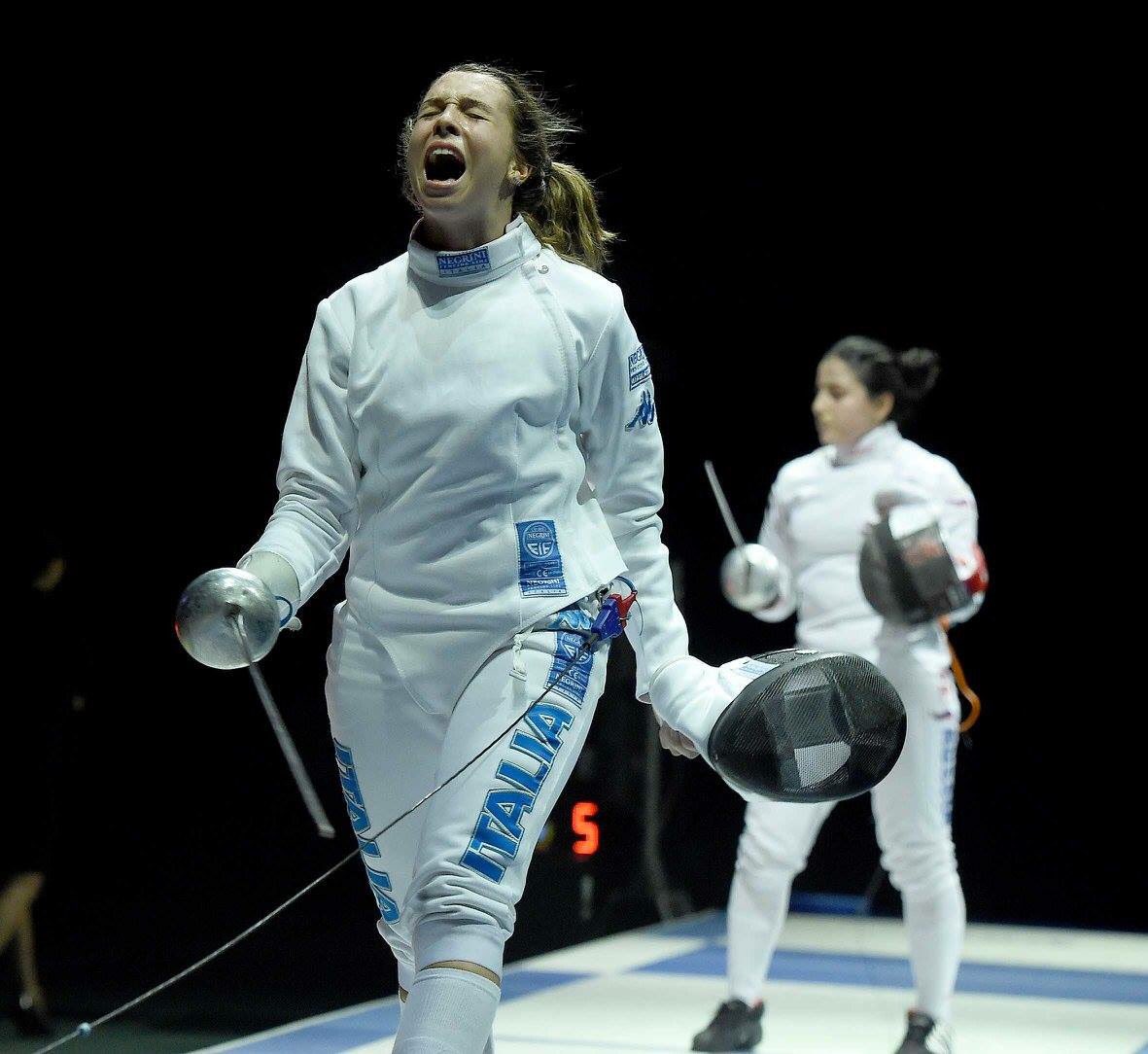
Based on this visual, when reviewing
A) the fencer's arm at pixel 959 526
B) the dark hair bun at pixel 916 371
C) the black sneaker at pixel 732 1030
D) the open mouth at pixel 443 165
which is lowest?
the black sneaker at pixel 732 1030

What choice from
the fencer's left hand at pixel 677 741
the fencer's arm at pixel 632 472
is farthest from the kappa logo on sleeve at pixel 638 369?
the fencer's left hand at pixel 677 741

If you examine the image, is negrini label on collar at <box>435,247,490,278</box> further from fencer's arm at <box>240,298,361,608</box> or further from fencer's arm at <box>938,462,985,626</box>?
fencer's arm at <box>938,462,985,626</box>

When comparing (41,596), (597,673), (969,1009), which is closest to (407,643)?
(597,673)

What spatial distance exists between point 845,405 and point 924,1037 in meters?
1.34

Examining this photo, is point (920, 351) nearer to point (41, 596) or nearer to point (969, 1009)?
point (969, 1009)

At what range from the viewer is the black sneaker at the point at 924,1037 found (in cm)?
354

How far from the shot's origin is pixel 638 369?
2127mm

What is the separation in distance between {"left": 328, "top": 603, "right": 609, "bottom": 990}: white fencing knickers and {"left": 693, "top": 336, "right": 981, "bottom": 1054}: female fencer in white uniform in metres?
1.64

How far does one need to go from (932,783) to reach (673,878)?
2.74m

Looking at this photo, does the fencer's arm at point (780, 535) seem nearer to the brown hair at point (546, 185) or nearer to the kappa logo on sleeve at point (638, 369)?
the brown hair at point (546, 185)

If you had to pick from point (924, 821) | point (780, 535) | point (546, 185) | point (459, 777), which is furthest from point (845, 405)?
point (459, 777)

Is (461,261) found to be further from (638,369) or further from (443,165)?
(638,369)

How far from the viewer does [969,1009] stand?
171 inches

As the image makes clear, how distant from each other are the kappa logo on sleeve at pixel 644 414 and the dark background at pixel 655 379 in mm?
530
